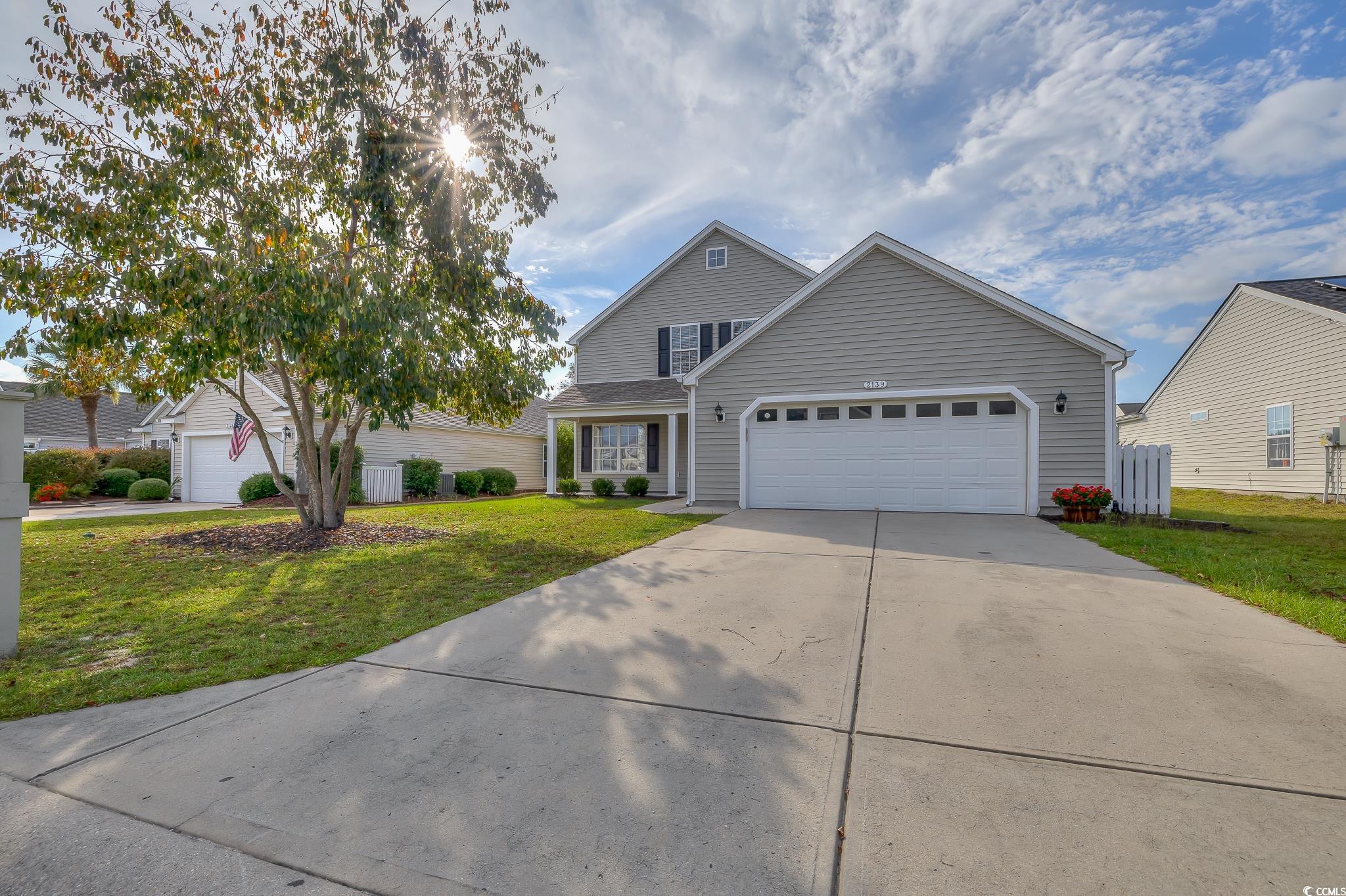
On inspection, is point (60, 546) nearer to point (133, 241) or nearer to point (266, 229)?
point (133, 241)

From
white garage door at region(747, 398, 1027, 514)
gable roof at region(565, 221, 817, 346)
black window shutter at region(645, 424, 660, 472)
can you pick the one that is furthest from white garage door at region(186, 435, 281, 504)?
white garage door at region(747, 398, 1027, 514)

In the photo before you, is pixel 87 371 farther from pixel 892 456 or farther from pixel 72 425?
pixel 72 425

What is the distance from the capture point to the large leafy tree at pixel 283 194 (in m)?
7.18

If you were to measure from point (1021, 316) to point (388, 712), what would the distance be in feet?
39.8

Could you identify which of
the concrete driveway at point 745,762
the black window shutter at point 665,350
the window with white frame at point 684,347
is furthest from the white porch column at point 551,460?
the concrete driveway at point 745,762

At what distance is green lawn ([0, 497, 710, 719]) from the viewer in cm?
354

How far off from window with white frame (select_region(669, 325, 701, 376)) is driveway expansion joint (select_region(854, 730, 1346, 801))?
1524 cm

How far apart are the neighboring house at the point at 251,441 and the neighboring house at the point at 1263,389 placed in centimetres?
2082

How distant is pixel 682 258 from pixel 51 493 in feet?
67.2

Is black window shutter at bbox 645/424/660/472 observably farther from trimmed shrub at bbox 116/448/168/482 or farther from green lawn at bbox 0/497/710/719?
trimmed shrub at bbox 116/448/168/482

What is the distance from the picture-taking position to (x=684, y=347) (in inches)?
695

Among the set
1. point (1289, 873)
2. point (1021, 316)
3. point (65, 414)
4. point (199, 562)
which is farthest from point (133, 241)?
point (65, 414)

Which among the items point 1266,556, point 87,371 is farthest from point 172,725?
point 1266,556

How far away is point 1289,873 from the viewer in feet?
5.80
